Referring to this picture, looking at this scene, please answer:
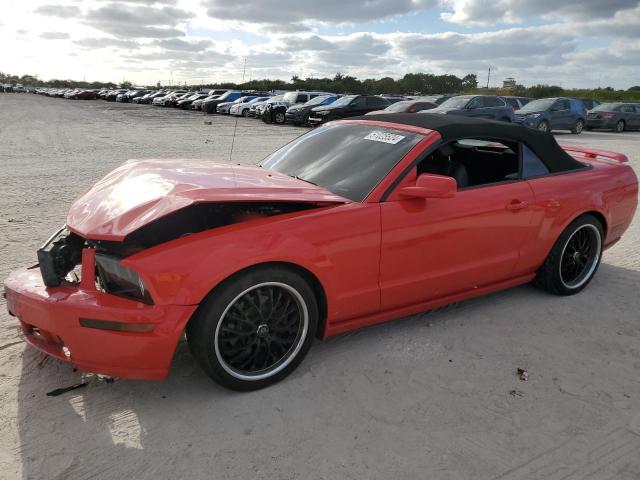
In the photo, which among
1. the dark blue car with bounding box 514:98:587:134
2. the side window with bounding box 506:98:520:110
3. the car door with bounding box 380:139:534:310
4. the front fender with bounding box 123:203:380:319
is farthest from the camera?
the side window with bounding box 506:98:520:110

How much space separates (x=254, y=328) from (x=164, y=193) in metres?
0.89

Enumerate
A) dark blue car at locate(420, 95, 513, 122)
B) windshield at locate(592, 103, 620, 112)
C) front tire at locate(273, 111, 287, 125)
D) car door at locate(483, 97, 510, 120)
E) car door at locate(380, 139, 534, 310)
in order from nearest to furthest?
car door at locate(380, 139, 534, 310) < dark blue car at locate(420, 95, 513, 122) < car door at locate(483, 97, 510, 120) < windshield at locate(592, 103, 620, 112) < front tire at locate(273, 111, 287, 125)

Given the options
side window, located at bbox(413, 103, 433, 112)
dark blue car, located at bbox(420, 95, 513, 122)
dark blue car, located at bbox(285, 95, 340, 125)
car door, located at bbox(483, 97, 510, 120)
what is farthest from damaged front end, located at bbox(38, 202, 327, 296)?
dark blue car, located at bbox(285, 95, 340, 125)

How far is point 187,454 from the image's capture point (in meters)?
2.28

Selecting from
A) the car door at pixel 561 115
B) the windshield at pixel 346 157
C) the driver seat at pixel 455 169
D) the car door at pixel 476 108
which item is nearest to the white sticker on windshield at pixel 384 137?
the windshield at pixel 346 157

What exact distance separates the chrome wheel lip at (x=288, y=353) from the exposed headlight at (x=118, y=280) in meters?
0.40

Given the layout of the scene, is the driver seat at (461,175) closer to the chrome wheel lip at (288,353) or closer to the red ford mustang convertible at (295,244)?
the red ford mustang convertible at (295,244)

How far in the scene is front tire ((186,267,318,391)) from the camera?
2539 mm

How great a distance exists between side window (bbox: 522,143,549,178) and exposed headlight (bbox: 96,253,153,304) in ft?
9.36

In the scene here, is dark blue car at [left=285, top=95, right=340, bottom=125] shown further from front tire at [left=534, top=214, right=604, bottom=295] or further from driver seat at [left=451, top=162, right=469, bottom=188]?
driver seat at [left=451, top=162, right=469, bottom=188]

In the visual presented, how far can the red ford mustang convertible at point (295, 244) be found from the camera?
8.07 feet

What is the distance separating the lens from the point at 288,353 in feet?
9.37

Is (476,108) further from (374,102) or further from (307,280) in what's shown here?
(307,280)

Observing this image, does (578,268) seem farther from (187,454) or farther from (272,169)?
(187,454)
